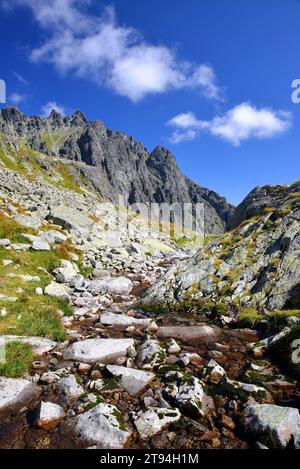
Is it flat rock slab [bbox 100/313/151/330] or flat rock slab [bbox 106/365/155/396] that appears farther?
flat rock slab [bbox 100/313/151/330]

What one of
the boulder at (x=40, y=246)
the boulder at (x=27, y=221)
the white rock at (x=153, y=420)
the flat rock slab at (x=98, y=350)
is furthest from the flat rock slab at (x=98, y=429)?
the boulder at (x=27, y=221)

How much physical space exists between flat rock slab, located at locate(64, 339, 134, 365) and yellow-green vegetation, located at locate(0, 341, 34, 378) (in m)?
1.44

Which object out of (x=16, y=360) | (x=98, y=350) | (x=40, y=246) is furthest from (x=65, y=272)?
(x=16, y=360)

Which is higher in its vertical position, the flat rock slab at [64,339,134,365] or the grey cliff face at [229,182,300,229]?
the grey cliff face at [229,182,300,229]

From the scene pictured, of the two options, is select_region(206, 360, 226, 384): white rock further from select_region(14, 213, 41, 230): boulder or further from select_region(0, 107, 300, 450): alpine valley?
select_region(14, 213, 41, 230): boulder

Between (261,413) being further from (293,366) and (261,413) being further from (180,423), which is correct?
(293,366)

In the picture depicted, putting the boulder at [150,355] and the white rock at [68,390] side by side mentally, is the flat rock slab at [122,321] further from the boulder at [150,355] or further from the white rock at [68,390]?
the white rock at [68,390]

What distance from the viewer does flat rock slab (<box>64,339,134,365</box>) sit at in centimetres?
1105

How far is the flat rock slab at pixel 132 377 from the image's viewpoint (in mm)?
9073

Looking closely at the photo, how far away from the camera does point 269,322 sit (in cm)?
1422

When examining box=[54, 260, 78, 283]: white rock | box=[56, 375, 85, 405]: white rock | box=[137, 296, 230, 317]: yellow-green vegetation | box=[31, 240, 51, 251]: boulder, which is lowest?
box=[56, 375, 85, 405]: white rock

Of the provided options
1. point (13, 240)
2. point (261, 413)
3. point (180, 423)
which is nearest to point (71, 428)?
point (180, 423)

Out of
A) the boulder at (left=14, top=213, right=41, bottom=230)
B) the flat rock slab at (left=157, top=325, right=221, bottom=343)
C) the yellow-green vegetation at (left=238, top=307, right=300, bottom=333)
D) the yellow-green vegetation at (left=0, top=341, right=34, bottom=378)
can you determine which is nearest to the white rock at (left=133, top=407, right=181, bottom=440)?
the yellow-green vegetation at (left=0, top=341, right=34, bottom=378)

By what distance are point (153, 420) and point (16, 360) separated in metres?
5.28
